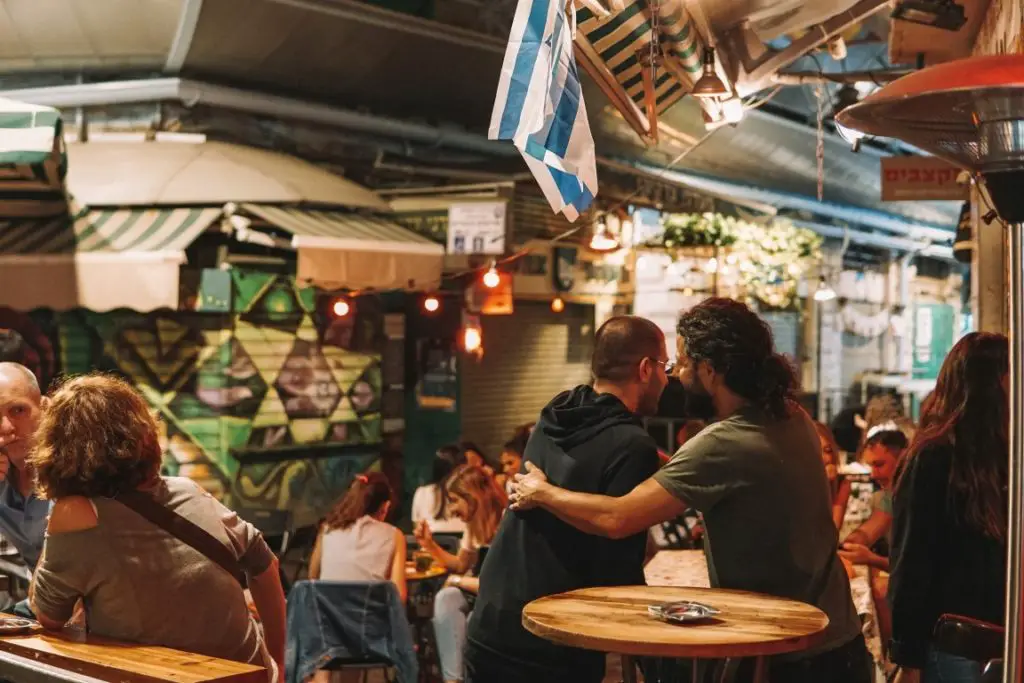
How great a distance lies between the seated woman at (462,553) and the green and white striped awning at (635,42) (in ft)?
9.35

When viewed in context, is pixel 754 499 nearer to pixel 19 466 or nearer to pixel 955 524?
pixel 955 524

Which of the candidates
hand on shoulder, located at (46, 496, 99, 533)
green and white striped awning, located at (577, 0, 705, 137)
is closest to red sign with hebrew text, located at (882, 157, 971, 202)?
green and white striped awning, located at (577, 0, 705, 137)

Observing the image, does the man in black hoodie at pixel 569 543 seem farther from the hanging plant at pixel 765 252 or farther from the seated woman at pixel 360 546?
the hanging plant at pixel 765 252

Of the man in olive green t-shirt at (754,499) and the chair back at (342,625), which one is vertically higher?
the man in olive green t-shirt at (754,499)

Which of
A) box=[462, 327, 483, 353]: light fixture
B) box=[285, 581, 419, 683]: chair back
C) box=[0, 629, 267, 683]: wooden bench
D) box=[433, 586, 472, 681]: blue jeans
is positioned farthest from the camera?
box=[462, 327, 483, 353]: light fixture

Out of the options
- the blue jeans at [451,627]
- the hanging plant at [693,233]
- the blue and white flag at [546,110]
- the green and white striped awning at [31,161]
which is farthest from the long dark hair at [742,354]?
the hanging plant at [693,233]

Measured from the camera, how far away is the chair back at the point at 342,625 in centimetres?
733

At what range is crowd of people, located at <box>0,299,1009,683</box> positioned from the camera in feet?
13.0

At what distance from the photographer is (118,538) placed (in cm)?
395

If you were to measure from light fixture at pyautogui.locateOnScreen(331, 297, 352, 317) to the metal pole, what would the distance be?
10.9 meters

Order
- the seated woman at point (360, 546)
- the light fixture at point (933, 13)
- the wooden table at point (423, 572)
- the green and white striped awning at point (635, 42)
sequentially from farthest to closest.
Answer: the wooden table at point (423, 572), the seated woman at point (360, 546), the light fixture at point (933, 13), the green and white striped awning at point (635, 42)

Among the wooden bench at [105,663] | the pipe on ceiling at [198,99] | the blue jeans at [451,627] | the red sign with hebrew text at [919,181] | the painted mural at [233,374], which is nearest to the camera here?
the wooden bench at [105,663]

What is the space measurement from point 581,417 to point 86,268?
7.92 metres

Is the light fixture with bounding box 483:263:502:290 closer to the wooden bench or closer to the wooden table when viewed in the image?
the wooden table
